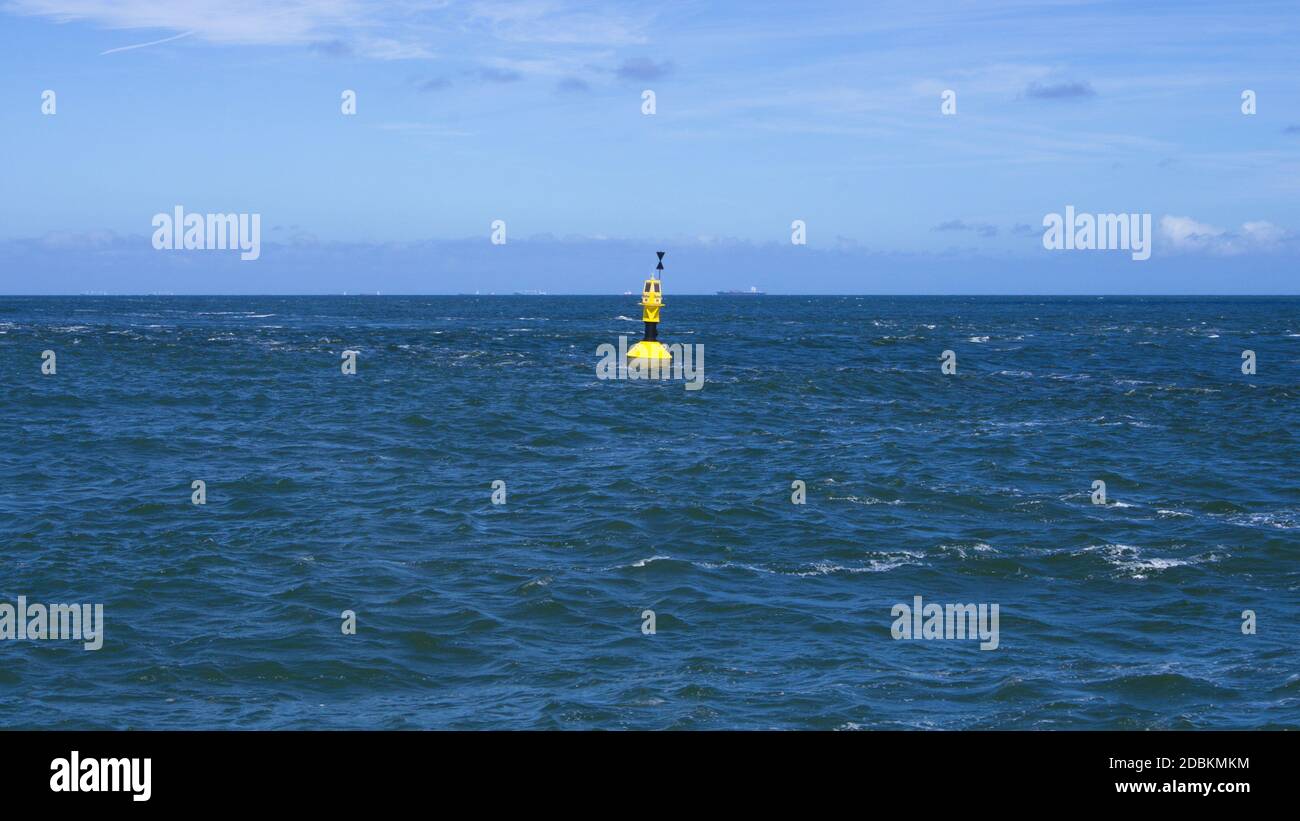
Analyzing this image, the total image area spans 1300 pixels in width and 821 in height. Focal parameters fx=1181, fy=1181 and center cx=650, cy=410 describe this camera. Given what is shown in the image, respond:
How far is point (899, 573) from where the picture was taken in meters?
21.0

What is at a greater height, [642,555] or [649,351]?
[649,351]

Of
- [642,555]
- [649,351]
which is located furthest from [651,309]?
[642,555]

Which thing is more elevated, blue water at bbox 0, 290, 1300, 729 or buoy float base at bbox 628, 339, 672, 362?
buoy float base at bbox 628, 339, 672, 362

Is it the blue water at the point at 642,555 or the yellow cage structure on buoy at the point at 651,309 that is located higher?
the yellow cage structure on buoy at the point at 651,309

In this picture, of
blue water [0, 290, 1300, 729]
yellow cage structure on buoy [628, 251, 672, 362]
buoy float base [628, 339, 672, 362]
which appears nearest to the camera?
blue water [0, 290, 1300, 729]

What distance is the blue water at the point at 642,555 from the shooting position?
15180 millimetres

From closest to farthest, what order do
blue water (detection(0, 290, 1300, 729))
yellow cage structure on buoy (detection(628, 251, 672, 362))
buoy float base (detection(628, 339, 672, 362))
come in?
1. blue water (detection(0, 290, 1300, 729))
2. yellow cage structure on buoy (detection(628, 251, 672, 362))
3. buoy float base (detection(628, 339, 672, 362))

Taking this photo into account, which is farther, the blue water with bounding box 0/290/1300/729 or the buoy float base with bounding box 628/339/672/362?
the buoy float base with bounding box 628/339/672/362

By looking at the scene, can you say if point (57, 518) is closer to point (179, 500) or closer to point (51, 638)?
point (179, 500)

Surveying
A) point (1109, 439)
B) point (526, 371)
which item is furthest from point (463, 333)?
point (1109, 439)

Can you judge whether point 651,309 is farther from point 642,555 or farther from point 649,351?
point 642,555

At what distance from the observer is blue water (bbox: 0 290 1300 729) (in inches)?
598

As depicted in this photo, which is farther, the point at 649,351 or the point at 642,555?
the point at 649,351

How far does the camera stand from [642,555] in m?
22.2
